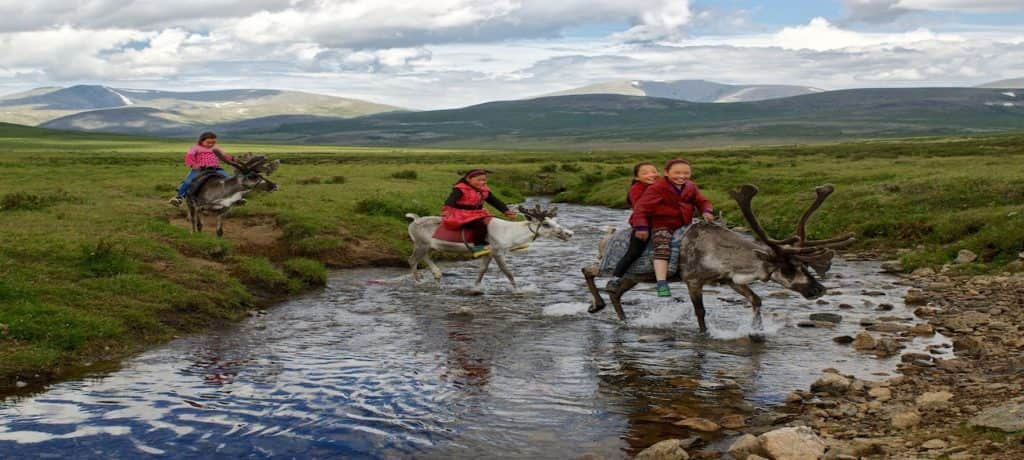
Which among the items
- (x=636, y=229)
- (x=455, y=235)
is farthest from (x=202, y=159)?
(x=636, y=229)

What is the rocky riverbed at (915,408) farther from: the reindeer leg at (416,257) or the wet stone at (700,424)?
the reindeer leg at (416,257)

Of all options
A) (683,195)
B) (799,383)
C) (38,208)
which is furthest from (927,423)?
(38,208)

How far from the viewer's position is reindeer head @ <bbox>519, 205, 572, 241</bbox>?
18.9 m

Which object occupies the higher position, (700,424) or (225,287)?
(225,287)

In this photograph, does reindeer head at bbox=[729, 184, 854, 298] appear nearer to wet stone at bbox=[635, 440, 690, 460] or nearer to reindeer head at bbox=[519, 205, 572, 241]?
reindeer head at bbox=[519, 205, 572, 241]

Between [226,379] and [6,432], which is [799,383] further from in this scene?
[6,432]

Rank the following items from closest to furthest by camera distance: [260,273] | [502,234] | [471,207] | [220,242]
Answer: [260,273], [502,234], [471,207], [220,242]

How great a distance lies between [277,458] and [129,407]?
2694 mm

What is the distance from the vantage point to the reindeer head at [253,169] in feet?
75.9

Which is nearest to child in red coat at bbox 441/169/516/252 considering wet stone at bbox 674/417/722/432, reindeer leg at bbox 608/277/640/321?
reindeer leg at bbox 608/277/640/321

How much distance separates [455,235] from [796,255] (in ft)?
27.8

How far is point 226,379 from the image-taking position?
37.9 ft

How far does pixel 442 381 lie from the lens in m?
11.6

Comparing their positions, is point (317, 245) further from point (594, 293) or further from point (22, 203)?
point (594, 293)
